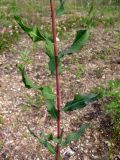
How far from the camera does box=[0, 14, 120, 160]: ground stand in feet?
15.9

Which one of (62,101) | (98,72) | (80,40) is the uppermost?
(80,40)

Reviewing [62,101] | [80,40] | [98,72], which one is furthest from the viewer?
[98,72]

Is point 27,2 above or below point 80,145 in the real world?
above

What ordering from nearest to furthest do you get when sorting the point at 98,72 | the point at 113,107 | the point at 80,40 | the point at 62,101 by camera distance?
the point at 80,40
the point at 113,107
the point at 62,101
the point at 98,72

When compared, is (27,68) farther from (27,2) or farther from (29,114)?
(27,2)

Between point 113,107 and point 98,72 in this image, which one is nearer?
point 113,107

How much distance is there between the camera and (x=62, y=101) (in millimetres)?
5723

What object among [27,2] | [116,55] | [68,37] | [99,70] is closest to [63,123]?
[99,70]

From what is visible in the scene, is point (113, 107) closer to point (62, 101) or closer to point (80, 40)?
point (62, 101)

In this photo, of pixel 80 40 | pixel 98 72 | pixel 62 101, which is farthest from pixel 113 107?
pixel 80 40

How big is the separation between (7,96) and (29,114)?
2.01 feet

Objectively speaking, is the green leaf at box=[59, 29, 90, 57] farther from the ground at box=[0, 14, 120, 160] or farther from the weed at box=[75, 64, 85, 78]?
the weed at box=[75, 64, 85, 78]

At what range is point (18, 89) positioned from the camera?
237 inches

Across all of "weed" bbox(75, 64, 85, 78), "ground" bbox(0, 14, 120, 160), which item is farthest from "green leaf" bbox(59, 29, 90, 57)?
"weed" bbox(75, 64, 85, 78)
